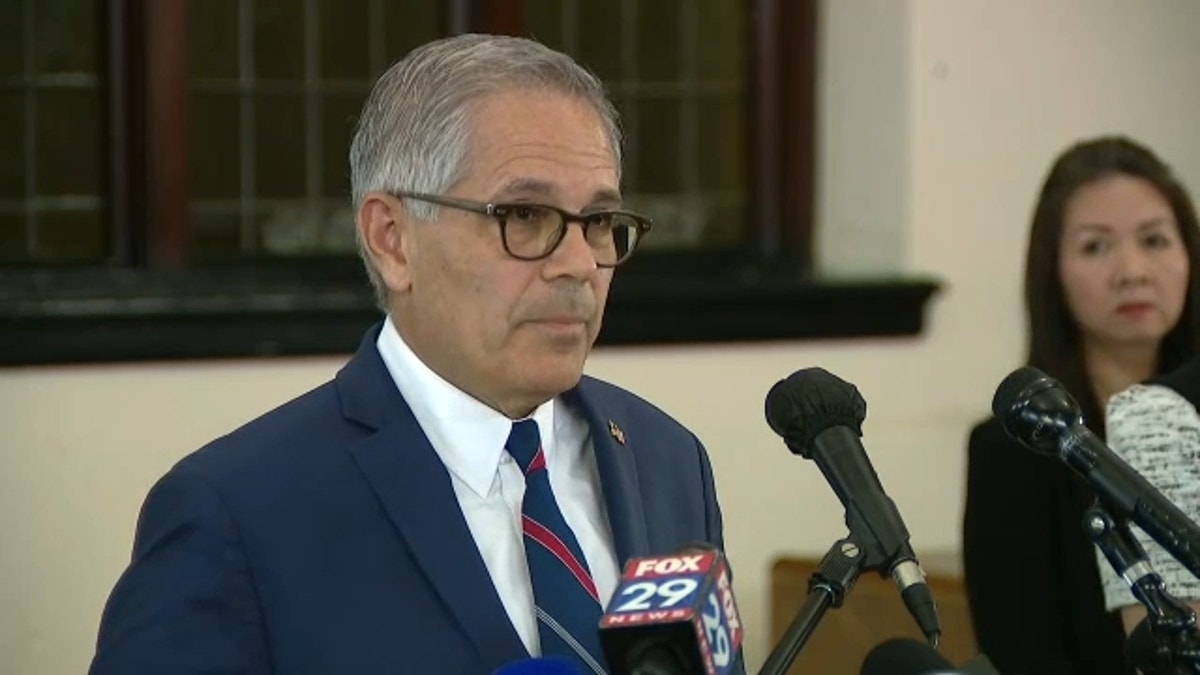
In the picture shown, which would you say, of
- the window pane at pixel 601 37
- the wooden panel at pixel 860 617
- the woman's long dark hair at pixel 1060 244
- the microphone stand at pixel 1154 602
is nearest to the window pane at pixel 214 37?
the window pane at pixel 601 37

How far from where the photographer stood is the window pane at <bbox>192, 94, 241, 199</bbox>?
438 cm

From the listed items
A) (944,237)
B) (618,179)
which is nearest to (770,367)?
(944,237)

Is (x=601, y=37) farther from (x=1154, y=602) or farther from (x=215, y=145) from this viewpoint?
(x=1154, y=602)

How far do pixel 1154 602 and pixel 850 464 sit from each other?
27cm

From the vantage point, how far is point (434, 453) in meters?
2.01

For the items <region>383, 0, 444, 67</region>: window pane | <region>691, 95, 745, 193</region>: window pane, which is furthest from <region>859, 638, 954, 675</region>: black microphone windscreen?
<region>691, 95, 745, 193</region>: window pane


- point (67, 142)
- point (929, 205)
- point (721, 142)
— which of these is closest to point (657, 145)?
point (721, 142)

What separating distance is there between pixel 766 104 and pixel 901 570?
3.30 meters

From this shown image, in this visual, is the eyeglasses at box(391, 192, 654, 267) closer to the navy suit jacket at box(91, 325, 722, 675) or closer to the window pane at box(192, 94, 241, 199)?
the navy suit jacket at box(91, 325, 722, 675)

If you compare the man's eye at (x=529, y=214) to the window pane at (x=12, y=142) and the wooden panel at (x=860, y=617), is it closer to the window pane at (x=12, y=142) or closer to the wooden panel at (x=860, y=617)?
the wooden panel at (x=860, y=617)

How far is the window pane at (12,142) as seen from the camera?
418 cm

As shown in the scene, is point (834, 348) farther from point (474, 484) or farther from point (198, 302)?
point (474, 484)

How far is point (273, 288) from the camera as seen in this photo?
14.3ft

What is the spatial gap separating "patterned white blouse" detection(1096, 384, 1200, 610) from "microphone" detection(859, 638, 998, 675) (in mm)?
805
